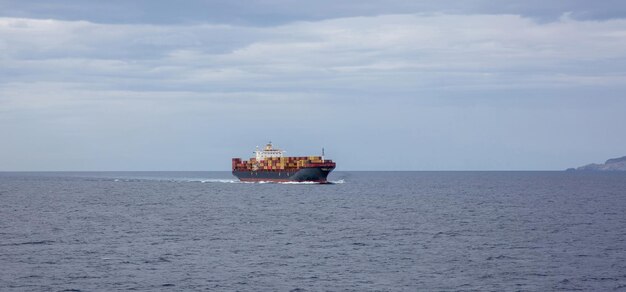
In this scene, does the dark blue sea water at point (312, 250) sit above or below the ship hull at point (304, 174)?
below

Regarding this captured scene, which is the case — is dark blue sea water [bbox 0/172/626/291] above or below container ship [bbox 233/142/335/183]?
below

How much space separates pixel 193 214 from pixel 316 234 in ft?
103

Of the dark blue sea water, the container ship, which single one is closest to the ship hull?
the container ship

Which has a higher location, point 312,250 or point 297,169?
point 297,169

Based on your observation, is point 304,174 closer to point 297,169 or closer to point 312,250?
point 297,169

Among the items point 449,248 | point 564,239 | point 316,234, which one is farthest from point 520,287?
point 316,234

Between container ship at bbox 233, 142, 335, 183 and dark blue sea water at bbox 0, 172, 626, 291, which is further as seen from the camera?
container ship at bbox 233, 142, 335, 183

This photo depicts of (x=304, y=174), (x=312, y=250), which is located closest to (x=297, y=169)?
(x=304, y=174)

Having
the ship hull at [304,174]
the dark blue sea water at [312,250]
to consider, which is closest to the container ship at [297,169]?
the ship hull at [304,174]

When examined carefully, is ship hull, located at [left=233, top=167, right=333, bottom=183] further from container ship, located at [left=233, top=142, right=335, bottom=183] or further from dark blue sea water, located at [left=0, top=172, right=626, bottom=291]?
dark blue sea water, located at [left=0, top=172, right=626, bottom=291]

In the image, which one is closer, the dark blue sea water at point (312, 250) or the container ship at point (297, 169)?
the dark blue sea water at point (312, 250)

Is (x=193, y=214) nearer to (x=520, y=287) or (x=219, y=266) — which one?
(x=219, y=266)

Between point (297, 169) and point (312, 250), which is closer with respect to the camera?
point (312, 250)

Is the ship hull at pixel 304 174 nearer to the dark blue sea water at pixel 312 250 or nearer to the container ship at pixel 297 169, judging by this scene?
the container ship at pixel 297 169
